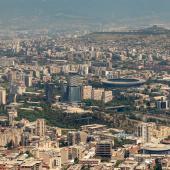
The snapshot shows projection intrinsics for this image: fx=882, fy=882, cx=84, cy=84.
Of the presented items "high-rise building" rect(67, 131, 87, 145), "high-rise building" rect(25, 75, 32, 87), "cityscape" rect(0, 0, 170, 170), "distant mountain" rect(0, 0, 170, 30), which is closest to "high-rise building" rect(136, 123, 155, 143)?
"cityscape" rect(0, 0, 170, 170)

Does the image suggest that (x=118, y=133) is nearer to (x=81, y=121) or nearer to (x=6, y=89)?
(x=81, y=121)

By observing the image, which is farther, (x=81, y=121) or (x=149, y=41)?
(x=149, y=41)

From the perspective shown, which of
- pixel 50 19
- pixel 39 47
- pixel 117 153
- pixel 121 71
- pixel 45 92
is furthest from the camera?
pixel 50 19

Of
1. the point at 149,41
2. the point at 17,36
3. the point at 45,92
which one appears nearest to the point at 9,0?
the point at 17,36

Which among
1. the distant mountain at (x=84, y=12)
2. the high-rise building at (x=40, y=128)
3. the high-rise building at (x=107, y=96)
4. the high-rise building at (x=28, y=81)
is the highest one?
the distant mountain at (x=84, y=12)

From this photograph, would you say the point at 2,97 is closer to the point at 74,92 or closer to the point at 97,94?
the point at 74,92

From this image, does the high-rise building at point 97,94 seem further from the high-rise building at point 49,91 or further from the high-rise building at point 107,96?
the high-rise building at point 49,91

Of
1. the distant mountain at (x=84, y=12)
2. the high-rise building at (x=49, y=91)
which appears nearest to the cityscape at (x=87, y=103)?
the high-rise building at (x=49, y=91)
